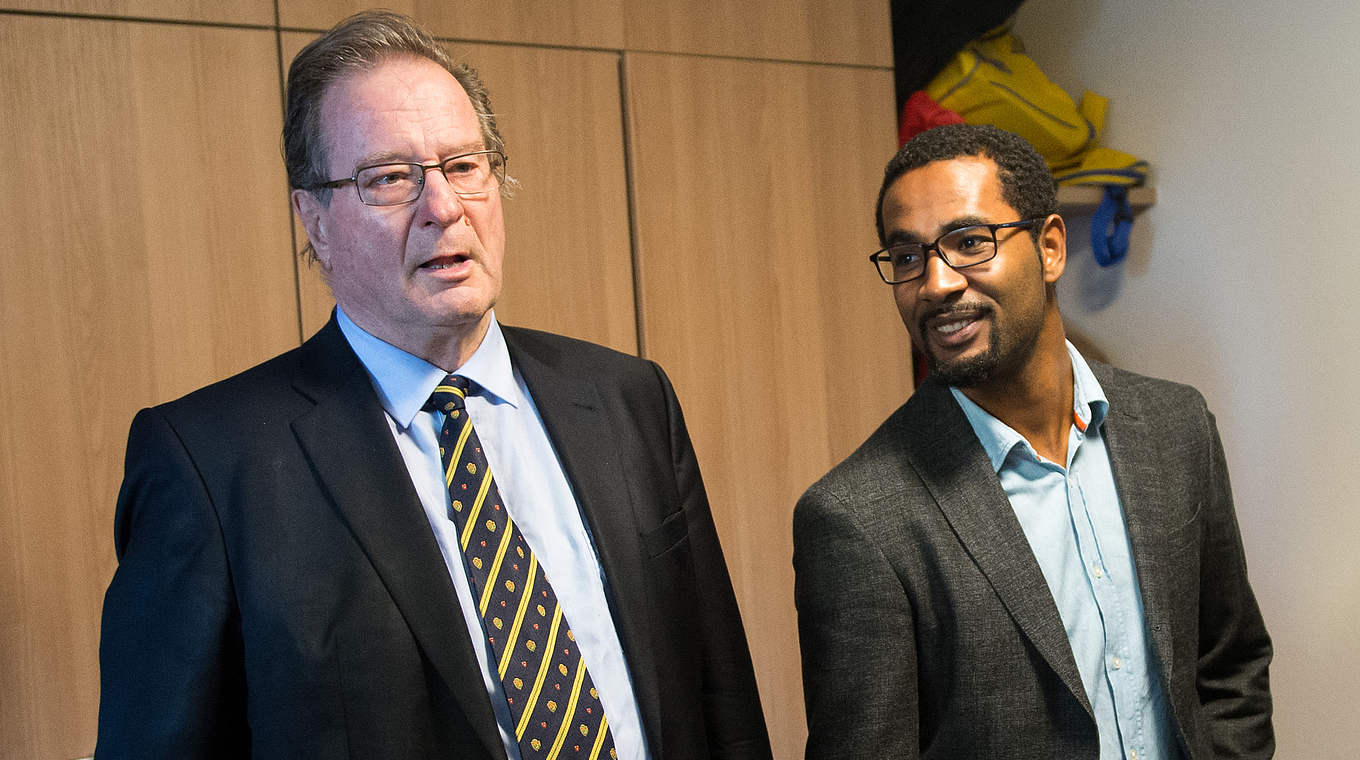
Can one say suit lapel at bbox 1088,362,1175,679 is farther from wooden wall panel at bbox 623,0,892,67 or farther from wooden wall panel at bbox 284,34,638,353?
wooden wall panel at bbox 623,0,892,67

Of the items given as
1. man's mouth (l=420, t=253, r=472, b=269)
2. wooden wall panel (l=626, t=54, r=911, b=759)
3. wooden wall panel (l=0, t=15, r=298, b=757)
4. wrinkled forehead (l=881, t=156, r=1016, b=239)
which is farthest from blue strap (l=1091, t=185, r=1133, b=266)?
man's mouth (l=420, t=253, r=472, b=269)

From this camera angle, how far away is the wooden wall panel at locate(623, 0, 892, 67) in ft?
8.00

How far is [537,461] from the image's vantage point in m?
1.35

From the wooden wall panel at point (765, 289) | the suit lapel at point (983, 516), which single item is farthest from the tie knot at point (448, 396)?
the wooden wall panel at point (765, 289)

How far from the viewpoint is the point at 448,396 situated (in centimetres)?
129

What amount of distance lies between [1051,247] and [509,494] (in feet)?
2.66

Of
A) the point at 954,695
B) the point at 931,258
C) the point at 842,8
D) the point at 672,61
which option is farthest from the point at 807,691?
the point at 842,8

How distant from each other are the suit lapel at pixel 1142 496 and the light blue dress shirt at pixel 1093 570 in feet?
0.06

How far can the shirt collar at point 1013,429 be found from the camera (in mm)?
1484

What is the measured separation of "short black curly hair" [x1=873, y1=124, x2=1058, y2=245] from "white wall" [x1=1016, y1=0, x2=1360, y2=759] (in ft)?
3.81

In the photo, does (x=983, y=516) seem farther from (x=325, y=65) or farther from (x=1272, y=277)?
(x=1272, y=277)

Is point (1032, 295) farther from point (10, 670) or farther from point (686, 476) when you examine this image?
point (10, 670)

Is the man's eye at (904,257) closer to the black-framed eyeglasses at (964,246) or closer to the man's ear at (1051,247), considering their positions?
the black-framed eyeglasses at (964,246)

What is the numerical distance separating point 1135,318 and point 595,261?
1.40m
